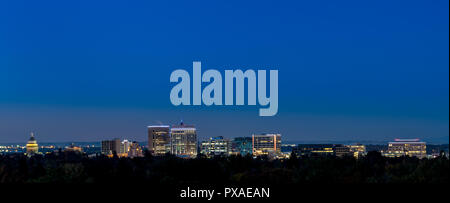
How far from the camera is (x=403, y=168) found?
71.4 metres
